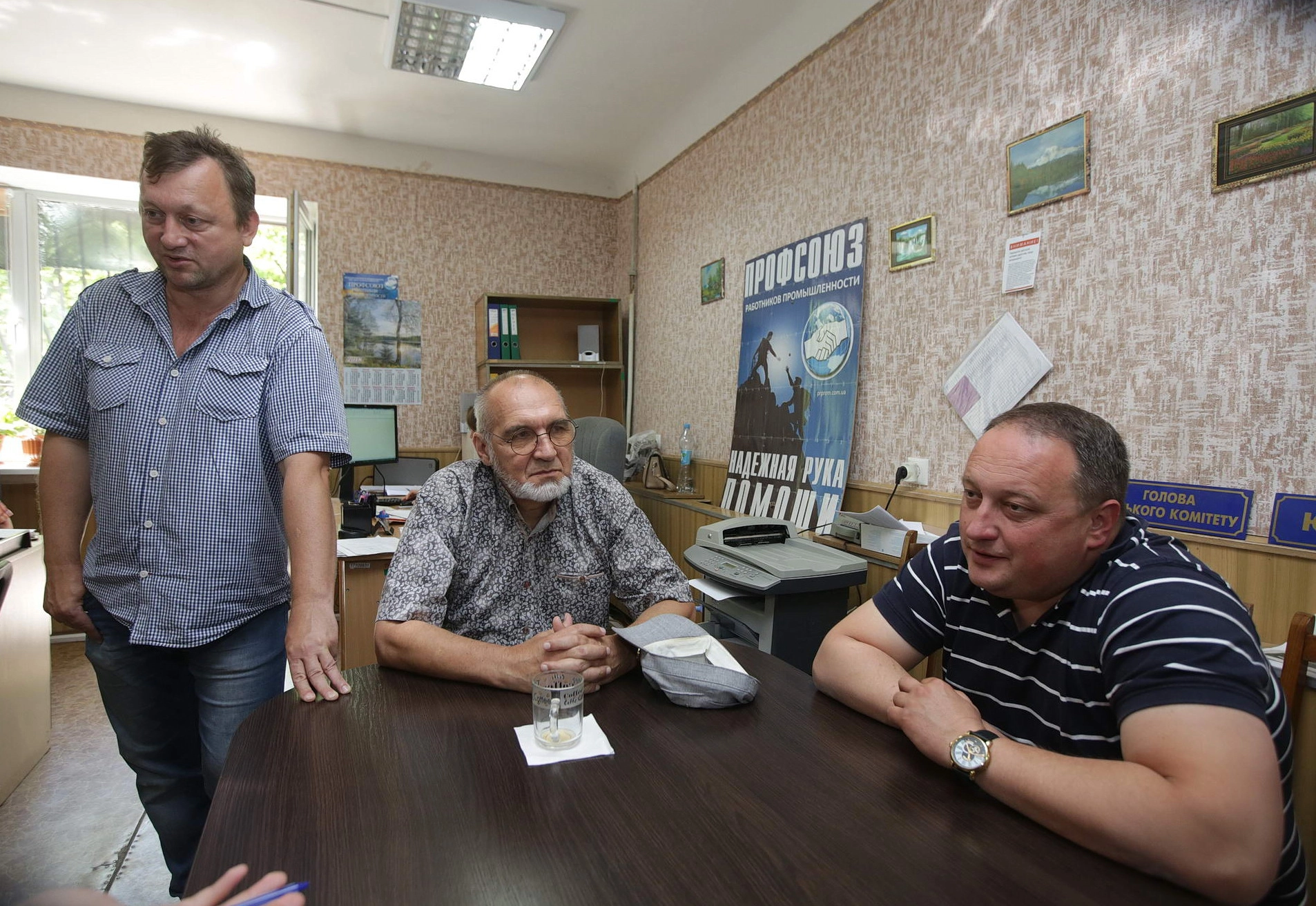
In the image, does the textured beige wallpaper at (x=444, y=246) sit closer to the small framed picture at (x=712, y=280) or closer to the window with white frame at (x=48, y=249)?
the window with white frame at (x=48, y=249)

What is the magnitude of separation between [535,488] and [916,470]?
1.50 meters

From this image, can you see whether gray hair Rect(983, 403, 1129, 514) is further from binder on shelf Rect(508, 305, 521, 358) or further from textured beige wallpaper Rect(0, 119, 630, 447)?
textured beige wallpaper Rect(0, 119, 630, 447)

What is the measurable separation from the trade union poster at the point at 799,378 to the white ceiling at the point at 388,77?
2.97 feet

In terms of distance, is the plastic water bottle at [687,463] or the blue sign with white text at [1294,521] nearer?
the blue sign with white text at [1294,521]

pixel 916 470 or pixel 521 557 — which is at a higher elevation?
pixel 916 470

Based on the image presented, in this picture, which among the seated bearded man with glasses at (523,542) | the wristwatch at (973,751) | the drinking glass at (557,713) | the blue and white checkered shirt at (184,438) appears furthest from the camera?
the seated bearded man with glasses at (523,542)

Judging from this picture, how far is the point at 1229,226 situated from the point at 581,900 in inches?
75.8

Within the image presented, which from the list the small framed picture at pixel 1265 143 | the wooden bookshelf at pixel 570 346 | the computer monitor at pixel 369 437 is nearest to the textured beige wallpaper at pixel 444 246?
the wooden bookshelf at pixel 570 346

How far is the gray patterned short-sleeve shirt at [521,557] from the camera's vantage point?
1.48m

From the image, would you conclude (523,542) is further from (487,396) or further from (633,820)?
(633,820)

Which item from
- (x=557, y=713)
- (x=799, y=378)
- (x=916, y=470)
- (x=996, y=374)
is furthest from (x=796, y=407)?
(x=557, y=713)

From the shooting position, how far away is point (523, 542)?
5.17ft

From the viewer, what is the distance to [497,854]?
2.48ft

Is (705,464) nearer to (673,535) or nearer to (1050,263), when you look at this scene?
(673,535)
